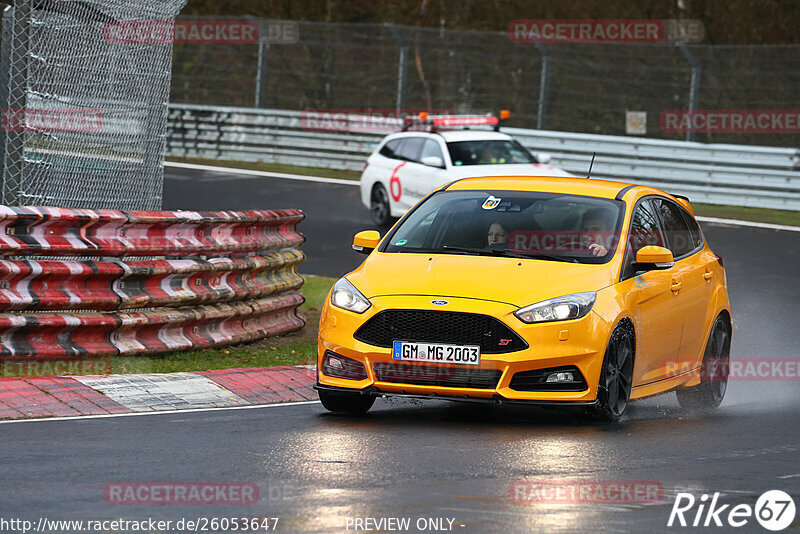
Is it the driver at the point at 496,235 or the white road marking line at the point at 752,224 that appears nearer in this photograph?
the driver at the point at 496,235

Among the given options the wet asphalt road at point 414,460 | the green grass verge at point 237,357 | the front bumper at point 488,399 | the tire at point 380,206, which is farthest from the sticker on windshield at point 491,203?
the tire at point 380,206

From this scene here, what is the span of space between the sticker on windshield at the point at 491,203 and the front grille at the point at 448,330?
1.50 m

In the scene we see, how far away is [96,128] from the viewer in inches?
486

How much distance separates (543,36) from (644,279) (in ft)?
99.1

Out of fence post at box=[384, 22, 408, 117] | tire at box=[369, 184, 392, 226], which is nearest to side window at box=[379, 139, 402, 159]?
tire at box=[369, 184, 392, 226]

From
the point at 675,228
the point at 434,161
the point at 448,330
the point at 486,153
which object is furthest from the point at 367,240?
the point at 486,153

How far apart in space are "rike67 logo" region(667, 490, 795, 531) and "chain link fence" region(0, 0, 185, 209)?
6.44 metres

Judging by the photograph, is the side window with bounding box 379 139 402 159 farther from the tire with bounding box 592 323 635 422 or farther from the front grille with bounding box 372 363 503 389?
the front grille with bounding box 372 363 503 389

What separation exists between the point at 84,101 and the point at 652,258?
15.7 feet

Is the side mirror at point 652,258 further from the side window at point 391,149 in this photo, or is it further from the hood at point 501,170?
the side window at point 391,149

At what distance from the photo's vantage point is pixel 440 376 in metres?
9.29

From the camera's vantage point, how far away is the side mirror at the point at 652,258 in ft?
32.9

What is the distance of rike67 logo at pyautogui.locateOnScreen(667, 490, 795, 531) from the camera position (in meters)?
6.84

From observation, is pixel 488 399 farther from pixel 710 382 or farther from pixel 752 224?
pixel 752 224
